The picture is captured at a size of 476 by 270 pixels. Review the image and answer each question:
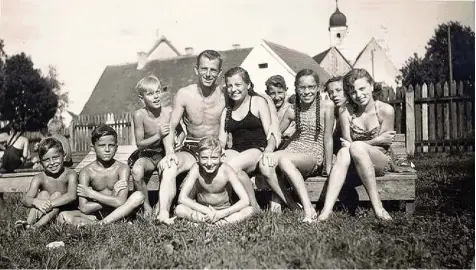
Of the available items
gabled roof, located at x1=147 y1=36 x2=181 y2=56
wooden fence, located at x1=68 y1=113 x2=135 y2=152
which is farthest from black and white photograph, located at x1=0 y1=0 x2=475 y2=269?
gabled roof, located at x1=147 y1=36 x2=181 y2=56

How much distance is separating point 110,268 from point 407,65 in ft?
95.9

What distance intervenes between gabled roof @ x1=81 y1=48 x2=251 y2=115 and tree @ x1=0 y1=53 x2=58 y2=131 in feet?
14.3

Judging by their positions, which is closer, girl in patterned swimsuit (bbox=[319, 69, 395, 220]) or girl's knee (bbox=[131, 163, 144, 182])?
girl in patterned swimsuit (bbox=[319, 69, 395, 220])

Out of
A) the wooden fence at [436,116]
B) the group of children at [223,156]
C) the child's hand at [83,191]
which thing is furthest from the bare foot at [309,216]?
the wooden fence at [436,116]

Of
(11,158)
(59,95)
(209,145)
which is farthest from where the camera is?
(59,95)

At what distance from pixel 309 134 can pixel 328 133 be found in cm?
21

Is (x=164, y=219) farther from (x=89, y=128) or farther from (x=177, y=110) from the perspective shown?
(x=89, y=128)

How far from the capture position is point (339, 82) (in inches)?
197

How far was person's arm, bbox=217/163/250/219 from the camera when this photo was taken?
12.8ft

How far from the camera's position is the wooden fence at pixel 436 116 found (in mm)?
9453

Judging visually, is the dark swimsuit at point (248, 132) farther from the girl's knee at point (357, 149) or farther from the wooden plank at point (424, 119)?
the wooden plank at point (424, 119)

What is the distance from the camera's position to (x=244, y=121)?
4.50 meters

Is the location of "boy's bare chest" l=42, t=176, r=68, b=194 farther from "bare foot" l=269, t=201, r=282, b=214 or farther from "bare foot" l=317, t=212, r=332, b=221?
"bare foot" l=317, t=212, r=332, b=221

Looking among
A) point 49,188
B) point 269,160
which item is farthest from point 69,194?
point 269,160
